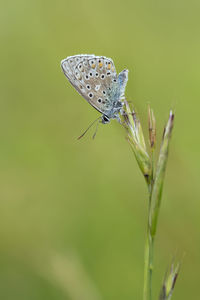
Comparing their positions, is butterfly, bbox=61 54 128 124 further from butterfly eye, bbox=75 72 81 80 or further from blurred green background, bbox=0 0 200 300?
blurred green background, bbox=0 0 200 300

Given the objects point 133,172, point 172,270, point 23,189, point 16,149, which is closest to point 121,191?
point 133,172

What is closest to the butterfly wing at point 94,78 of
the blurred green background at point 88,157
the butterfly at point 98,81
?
the butterfly at point 98,81

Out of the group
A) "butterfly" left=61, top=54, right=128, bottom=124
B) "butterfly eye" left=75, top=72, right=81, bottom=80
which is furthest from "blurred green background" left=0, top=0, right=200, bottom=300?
"butterfly eye" left=75, top=72, right=81, bottom=80

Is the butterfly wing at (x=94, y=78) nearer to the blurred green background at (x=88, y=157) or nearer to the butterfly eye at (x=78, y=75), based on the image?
the butterfly eye at (x=78, y=75)

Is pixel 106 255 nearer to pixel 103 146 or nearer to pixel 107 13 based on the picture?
pixel 103 146

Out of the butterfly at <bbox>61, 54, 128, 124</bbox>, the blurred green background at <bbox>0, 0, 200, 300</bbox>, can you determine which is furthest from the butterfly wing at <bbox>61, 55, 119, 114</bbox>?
the blurred green background at <bbox>0, 0, 200, 300</bbox>

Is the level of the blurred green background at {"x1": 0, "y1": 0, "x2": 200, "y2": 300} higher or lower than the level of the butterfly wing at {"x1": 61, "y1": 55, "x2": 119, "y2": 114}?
lower

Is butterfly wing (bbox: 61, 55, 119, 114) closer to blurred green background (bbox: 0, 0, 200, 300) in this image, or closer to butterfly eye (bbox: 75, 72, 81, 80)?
butterfly eye (bbox: 75, 72, 81, 80)

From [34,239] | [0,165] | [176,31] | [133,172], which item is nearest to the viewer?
[34,239]
